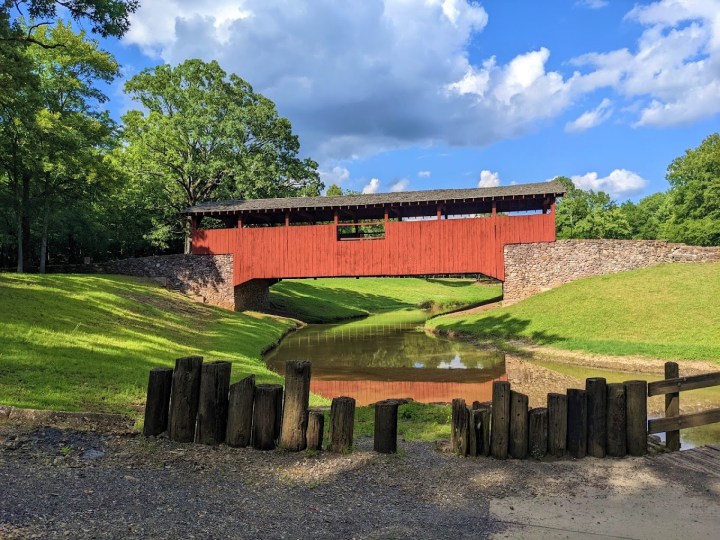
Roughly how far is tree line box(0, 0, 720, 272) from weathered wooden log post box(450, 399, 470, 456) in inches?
692

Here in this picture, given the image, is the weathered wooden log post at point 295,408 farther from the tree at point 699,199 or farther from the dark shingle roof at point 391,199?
the tree at point 699,199

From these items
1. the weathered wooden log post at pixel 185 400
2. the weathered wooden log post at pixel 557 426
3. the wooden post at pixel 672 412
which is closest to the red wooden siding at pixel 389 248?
the wooden post at pixel 672 412

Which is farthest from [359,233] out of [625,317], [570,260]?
[625,317]

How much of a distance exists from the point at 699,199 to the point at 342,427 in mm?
57653

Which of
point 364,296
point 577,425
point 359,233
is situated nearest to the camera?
point 577,425

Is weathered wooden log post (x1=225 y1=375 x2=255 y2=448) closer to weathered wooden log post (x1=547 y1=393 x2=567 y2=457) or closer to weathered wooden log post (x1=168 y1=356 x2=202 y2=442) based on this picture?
weathered wooden log post (x1=168 y1=356 x2=202 y2=442)

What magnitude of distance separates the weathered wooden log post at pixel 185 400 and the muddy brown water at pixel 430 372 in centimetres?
A: 691

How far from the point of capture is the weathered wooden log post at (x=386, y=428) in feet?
22.2

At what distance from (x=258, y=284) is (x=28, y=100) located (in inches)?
724

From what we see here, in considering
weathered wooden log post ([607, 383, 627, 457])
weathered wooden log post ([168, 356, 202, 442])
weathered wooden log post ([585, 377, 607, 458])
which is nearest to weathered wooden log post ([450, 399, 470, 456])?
weathered wooden log post ([585, 377, 607, 458])

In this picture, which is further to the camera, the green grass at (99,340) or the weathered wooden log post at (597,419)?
the green grass at (99,340)

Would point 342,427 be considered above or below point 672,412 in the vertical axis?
below

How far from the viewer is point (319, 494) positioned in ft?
17.8

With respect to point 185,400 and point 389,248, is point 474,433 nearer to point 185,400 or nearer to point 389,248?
point 185,400
